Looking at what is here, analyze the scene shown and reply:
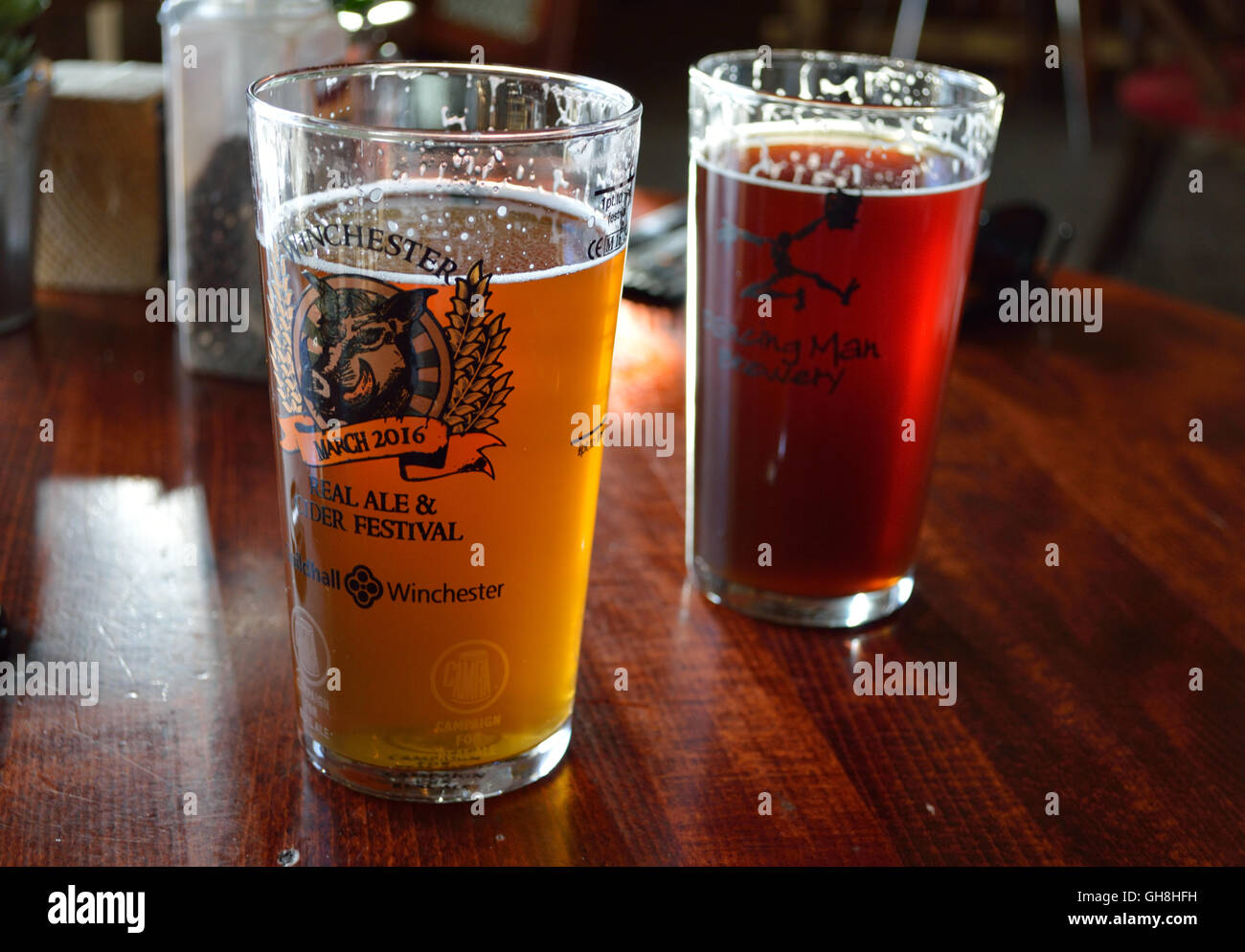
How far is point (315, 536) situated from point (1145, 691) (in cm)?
39

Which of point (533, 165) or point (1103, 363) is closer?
point (533, 165)

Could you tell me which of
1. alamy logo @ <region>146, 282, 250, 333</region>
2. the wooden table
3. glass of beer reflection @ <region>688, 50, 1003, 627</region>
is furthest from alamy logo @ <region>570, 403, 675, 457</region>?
alamy logo @ <region>146, 282, 250, 333</region>

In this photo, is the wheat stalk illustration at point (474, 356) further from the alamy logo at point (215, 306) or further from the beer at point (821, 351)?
the alamy logo at point (215, 306)

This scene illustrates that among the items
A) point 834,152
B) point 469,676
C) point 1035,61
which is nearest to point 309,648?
point 469,676

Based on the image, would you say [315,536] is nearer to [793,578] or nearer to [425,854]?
[425,854]

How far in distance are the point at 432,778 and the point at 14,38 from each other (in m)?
0.67

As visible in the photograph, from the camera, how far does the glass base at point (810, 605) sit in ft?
2.14

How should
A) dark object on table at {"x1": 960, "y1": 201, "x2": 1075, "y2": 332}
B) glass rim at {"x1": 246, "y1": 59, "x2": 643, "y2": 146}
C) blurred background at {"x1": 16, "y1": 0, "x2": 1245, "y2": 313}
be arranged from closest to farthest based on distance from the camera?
glass rim at {"x1": 246, "y1": 59, "x2": 643, "y2": 146} → dark object on table at {"x1": 960, "y1": 201, "x2": 1075, "y2": 332} → blurred background at {"x1": 16, "y1": 0, "x2": 1245, "y2": 313}

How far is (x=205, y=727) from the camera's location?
538 mm

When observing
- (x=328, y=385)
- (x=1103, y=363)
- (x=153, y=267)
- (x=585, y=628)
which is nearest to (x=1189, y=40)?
(x=1103, y=363)

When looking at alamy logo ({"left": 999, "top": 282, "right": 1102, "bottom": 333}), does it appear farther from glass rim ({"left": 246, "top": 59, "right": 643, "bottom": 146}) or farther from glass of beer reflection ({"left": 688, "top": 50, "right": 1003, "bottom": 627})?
glass rim ({"left": 246, "top": 59, "right": 643, "bottom": 146})

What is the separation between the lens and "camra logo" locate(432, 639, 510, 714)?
19.1 inches

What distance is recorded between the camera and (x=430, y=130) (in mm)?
425
